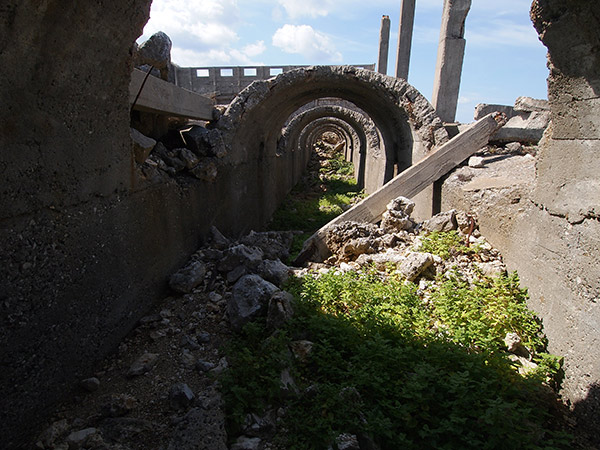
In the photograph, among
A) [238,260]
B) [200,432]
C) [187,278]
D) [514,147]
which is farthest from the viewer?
[514,147]

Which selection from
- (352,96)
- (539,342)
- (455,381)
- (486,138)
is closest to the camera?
(455,381)

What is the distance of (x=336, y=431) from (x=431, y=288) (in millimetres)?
2189

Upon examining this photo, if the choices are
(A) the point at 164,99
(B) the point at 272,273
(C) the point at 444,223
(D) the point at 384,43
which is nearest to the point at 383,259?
(C) the point at 444,223

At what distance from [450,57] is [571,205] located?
9.58 m

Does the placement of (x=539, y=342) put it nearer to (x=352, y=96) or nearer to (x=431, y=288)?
(x=431, y=288)

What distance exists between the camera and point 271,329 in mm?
3061

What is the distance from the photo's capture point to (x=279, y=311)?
121 inches

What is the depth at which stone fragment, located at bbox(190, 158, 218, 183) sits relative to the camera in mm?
4582

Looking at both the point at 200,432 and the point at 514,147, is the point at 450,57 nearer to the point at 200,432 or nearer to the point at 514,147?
the point at 514,147

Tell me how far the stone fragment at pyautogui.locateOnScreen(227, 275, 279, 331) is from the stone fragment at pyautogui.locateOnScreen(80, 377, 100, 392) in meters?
1.08

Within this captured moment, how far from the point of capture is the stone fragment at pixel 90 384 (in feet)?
8.30

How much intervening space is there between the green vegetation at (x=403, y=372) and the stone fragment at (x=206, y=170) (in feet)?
6.77

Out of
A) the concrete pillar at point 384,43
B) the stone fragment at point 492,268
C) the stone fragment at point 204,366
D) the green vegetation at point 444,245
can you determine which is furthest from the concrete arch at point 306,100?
the concrete pillar at point 384,43

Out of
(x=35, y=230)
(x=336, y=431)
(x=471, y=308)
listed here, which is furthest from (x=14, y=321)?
(x=471, y=308)
